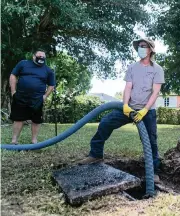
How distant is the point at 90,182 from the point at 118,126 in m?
0.89

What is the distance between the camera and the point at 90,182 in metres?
3.53

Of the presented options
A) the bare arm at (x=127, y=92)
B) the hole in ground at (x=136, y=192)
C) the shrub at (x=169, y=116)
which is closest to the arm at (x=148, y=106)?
the bare arm at (x=127, y=92)

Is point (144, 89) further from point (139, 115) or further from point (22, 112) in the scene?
point (22, 112)

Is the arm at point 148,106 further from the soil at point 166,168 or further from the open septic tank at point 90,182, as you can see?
the soil at point 166,168

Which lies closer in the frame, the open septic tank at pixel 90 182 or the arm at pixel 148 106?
the open septic tank at pixel 90 182

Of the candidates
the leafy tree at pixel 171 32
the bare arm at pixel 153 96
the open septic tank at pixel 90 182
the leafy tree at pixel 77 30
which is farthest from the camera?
the leafy tree at pixel 171 32

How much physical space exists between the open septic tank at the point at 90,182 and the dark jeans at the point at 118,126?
14.4 inches

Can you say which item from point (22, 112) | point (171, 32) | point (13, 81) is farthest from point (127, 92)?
point (171, 32)

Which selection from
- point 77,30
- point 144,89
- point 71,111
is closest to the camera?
point 144,89

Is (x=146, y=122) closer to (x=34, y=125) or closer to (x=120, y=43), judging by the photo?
(x=34, y=125)

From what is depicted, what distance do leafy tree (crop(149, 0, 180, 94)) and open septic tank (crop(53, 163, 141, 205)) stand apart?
29.9ft

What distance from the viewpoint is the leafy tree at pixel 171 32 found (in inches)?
490

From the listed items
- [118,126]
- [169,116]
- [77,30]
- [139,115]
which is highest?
[77,30]

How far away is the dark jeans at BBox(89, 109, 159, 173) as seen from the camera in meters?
4.04
